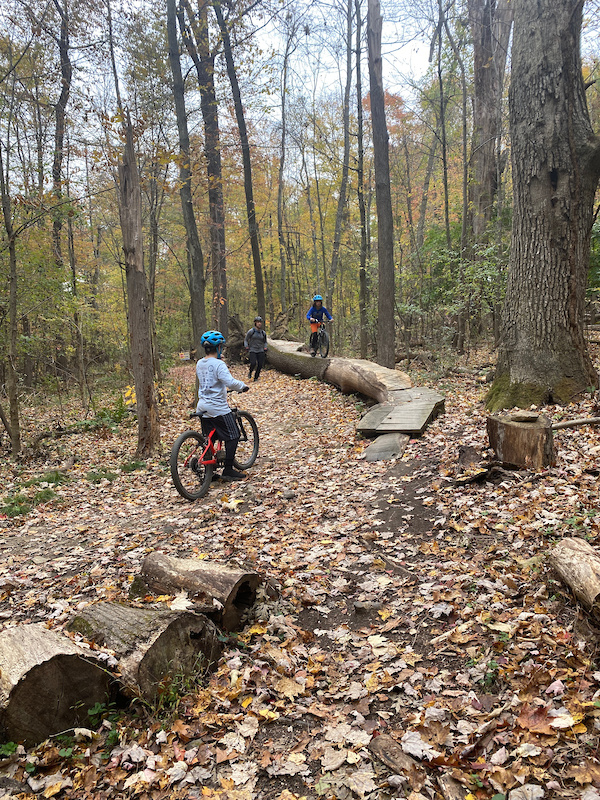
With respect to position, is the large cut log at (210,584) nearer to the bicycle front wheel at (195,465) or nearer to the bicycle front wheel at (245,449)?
the bicycle front wheel at (195,465)

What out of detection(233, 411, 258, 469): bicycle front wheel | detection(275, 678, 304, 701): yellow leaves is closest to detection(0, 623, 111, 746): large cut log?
detection(275, 678, 304, 701): yellow leaves

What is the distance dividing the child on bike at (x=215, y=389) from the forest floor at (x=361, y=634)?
0.92 meters

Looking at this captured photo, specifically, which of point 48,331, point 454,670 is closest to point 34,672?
point 454,670

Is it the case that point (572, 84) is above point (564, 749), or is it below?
above

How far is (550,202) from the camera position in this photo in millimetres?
6453

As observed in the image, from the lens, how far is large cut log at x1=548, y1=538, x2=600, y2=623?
280 centimetres

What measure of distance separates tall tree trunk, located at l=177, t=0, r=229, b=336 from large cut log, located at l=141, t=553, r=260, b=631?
33.9ft

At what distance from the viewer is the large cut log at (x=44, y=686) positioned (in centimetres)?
250

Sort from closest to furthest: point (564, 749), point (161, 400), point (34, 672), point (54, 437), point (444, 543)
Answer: point (564, 749)
point (34, 672)
point (444, 543)
point (54, 437)
point (161, 400)

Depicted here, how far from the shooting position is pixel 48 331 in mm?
14109

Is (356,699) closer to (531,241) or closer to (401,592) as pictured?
(401,592)

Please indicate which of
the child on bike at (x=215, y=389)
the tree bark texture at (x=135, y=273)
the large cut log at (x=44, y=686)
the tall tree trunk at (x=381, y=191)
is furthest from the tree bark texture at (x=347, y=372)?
the large cut log at (x=44, y=686)

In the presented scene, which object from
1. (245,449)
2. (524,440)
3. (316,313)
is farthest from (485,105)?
(524,440)

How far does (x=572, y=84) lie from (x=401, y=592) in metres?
6.85
